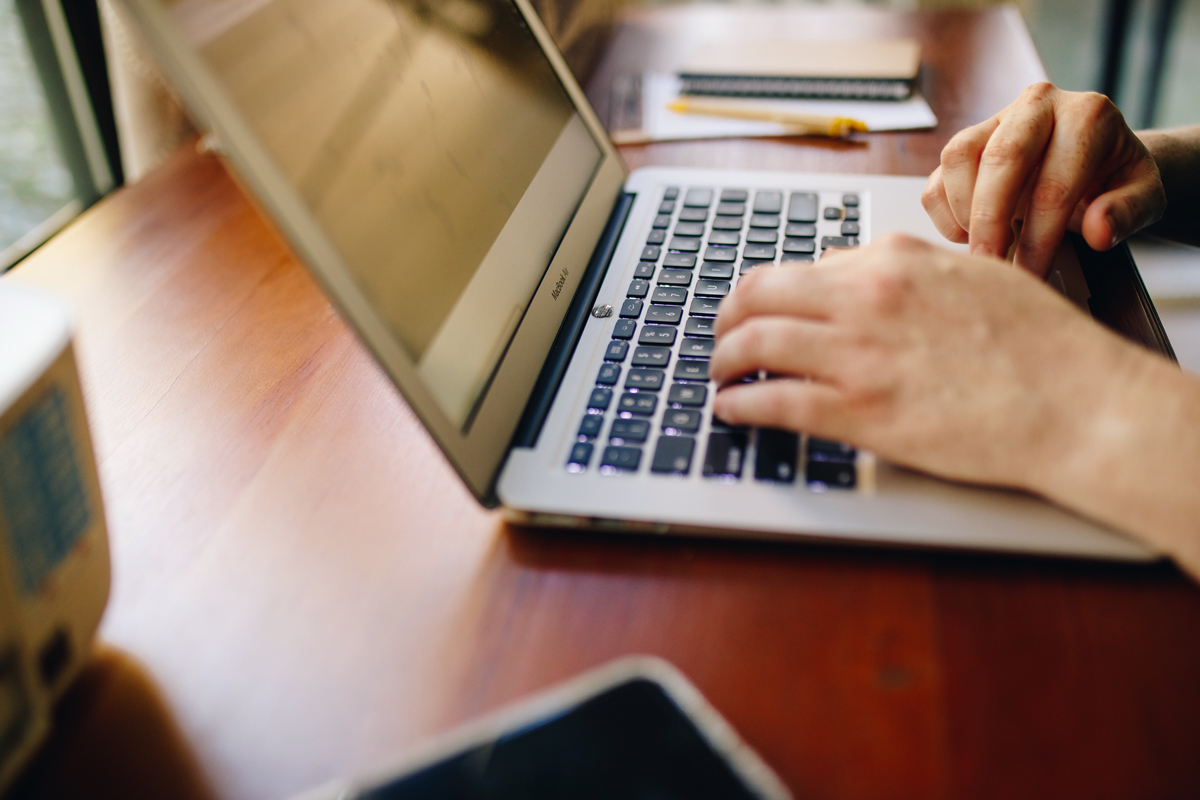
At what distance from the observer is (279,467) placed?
46 centimetres

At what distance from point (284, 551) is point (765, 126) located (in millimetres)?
624

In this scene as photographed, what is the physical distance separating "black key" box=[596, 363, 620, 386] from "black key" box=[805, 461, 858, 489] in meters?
0.12

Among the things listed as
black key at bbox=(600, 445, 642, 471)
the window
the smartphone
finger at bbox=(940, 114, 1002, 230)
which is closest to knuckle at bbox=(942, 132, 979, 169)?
finger at bbox=(940, 114, 1002, 230)

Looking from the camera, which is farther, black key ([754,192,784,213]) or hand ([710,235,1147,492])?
black key ([754,192,784,213])

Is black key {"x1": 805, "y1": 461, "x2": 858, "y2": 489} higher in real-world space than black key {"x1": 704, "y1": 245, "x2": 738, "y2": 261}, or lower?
higher

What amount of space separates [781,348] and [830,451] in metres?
0.05

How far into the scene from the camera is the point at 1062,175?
521mm

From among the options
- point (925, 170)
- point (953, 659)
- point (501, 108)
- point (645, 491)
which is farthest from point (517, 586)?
point (925, 170)

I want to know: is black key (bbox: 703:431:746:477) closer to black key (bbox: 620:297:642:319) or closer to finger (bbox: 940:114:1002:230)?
black key (bbox: 620:297:642:319)

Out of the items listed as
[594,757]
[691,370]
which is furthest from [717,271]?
[594,757]

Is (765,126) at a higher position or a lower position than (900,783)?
lower

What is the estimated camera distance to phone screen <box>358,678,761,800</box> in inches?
10.4

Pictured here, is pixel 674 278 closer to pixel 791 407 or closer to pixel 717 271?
pixel 717 271

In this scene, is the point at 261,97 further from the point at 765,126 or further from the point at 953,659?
the point at 765,126
